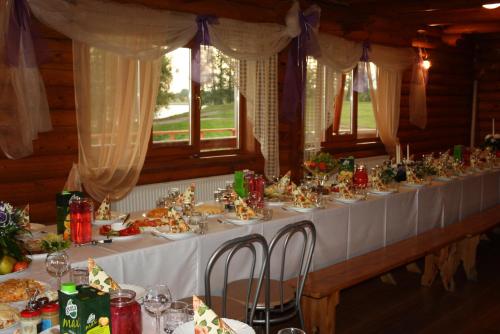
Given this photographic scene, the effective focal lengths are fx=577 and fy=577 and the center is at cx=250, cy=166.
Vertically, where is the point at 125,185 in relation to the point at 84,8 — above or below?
below

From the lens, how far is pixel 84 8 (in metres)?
4.44

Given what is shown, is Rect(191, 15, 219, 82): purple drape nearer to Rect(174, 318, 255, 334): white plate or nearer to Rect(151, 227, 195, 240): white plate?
Rect(151, 227, 195, 240): white plate

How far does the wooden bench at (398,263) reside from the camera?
336 centimetres

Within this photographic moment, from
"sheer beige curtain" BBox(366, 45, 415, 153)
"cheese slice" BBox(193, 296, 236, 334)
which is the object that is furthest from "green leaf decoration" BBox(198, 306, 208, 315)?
"sheer beige curtain" BBox(366, 45, 415, 153)

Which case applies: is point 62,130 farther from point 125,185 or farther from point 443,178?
point 443,178

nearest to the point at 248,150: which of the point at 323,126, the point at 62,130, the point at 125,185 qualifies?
the point at 323,126

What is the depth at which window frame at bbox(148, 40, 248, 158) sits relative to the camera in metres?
5.57

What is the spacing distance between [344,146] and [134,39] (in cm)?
408

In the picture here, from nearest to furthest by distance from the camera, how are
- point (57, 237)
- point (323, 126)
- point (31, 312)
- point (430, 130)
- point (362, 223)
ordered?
point (31, 312)
point (57, 237)
point (362, 223)
point (323, 126)
point (430, 130)

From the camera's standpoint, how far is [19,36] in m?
Result: 3.93

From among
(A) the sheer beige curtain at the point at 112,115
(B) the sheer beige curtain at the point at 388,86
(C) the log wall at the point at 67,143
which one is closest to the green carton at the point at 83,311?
(C) the log wall at the point at 67,143

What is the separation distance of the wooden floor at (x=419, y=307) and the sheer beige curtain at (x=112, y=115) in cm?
210

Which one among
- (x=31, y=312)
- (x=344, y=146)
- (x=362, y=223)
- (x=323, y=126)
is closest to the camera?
(x=31, y=312)

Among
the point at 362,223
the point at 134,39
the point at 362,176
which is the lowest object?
the point at 362,223
